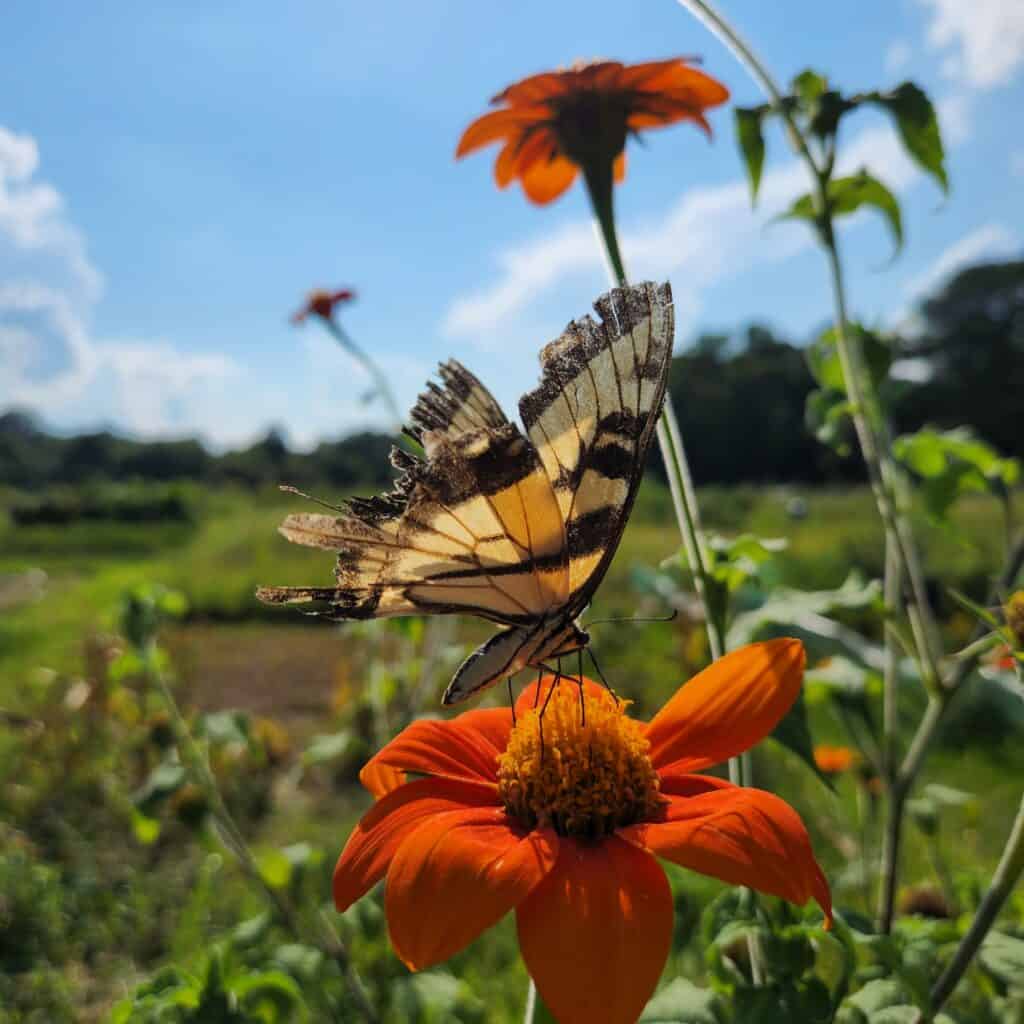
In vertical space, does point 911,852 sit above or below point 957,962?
below

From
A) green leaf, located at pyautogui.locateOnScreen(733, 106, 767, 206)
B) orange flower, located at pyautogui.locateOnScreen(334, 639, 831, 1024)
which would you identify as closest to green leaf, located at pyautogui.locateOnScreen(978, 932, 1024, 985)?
orange flower, located at pyautogui.locateOnScreen(334, 639, 831, 1024)

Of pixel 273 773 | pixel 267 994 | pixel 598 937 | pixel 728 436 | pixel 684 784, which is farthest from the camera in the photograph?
pixel 728 436

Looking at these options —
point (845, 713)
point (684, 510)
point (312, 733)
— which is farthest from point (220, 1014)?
point (312, 733)

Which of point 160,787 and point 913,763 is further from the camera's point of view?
point 160,787

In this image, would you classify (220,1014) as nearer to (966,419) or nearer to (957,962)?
(957,962)

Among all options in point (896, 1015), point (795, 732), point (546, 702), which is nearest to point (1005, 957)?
point (896, 1015)

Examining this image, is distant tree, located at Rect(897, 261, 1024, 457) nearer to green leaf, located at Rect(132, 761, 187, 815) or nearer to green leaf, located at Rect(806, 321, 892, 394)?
green leaf, located at Rect(806, 321, 892, 394)

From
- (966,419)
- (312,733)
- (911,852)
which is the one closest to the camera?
(911,852)

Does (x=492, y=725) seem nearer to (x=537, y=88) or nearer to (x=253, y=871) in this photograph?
(x=253, y=871)
